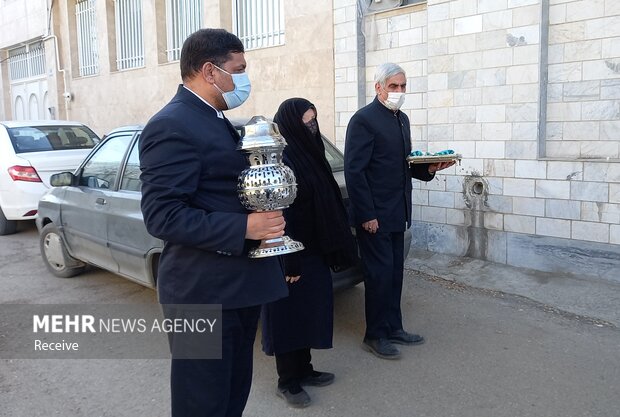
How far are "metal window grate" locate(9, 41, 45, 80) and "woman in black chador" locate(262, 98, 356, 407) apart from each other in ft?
47.8

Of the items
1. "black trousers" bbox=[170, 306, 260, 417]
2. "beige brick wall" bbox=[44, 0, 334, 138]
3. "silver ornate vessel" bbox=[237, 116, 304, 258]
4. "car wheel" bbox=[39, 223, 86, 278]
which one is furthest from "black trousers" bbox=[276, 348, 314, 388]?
"beige brick wall" bbox=[44, 0, 334, 138]

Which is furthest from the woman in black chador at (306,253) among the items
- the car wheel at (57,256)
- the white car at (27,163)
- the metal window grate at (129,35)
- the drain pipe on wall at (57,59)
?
the drain pipe on wall at (57,59)

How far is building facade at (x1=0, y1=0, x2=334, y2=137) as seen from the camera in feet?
26.3

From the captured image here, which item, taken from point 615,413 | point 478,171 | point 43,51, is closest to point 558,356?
point 615,413

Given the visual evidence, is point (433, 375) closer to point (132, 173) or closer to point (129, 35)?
point (132, 173)

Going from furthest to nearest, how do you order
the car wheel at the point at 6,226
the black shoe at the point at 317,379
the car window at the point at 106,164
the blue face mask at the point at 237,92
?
1. the car wheel at the point at 6,226
2. the car window at the point at 106,164
3. the black shoe at the point at 317,379
4. the blue face mask at the point at 237,92

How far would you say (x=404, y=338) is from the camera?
4164 millimetres

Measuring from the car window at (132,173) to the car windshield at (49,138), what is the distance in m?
3.79

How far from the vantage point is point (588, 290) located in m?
5.01

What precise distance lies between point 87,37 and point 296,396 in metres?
12.9

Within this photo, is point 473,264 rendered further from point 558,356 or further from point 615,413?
point 615,413

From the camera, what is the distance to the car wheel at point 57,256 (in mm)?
5891

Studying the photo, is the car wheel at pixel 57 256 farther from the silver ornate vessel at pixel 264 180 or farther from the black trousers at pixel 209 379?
the silver ornate vessel at pixel 264 180

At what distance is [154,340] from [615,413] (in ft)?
10.3
